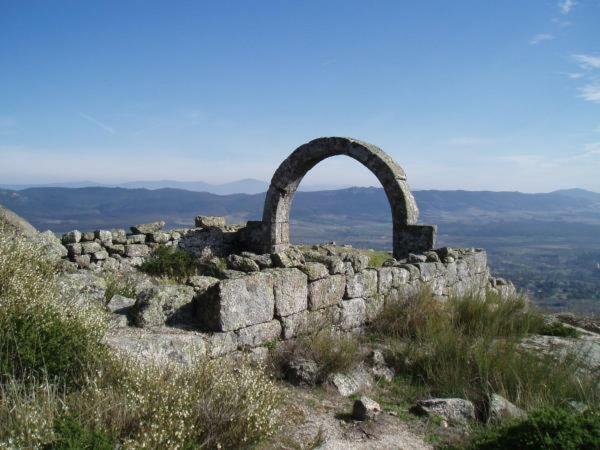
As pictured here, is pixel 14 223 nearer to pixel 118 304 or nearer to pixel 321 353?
pixel 118 304

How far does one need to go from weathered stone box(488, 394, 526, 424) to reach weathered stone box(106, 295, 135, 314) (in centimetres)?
397

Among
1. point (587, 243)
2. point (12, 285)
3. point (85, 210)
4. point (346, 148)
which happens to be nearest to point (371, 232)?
point (587, 243)

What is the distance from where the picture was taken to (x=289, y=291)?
5582mm

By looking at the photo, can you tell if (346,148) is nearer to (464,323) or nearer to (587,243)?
(464,323)

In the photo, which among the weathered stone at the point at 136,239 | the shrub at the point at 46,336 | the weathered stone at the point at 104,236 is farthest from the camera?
the weathered stone at the point at 136,239

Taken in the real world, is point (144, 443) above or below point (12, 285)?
below

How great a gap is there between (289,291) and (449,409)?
2.25 metres

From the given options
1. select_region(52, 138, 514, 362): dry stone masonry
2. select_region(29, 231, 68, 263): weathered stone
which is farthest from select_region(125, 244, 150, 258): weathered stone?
select_region(29, 231, 68, 263): weathered stone

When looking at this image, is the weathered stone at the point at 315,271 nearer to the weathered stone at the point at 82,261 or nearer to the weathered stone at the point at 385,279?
the weathered stone at the point at 385,279

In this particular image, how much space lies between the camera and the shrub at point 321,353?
4926mm

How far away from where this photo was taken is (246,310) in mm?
5031

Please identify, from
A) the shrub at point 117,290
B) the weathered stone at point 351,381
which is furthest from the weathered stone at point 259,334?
the shrub at point 117,290

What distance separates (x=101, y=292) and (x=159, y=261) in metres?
4.73

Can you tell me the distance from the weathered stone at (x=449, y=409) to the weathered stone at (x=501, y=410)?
205 mm
